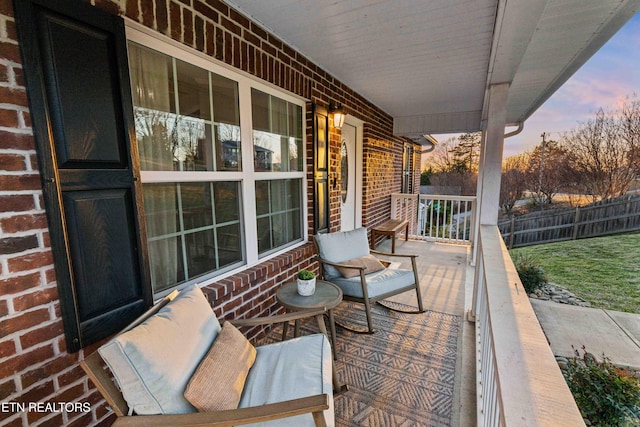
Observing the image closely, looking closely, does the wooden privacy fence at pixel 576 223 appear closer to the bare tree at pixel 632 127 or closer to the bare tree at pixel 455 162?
the bare tree at pixel 632 127

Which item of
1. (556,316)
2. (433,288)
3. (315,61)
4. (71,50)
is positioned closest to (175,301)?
(71,50)

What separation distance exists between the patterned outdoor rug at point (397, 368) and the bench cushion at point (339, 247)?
1.72 ft

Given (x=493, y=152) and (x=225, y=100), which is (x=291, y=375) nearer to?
(x=225, y=100)

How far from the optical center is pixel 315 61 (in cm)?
286

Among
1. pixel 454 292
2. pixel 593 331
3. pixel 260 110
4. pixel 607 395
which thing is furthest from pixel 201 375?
pixel 593 331

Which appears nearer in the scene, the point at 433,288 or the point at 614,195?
the point at 433,288

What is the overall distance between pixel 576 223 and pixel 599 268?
2843 millimetres

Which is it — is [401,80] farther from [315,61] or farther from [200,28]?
[200,28]

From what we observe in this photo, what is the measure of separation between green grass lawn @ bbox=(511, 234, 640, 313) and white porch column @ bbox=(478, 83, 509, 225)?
302cm

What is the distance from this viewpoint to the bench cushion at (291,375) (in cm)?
122

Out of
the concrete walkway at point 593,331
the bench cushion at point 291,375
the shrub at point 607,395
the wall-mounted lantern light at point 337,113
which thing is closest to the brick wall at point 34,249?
the bench cushion at point 291,375

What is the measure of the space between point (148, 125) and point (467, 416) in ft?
8.23

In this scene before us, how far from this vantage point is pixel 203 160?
1967 mm

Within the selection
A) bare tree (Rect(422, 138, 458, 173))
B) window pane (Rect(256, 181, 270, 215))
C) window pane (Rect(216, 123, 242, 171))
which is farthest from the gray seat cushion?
bare tree (Rect(422, 138, 458, 173))
